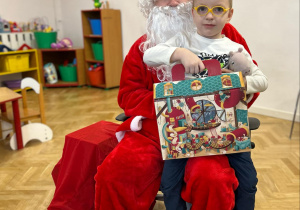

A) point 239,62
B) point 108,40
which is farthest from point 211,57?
point 108,40

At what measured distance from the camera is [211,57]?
1.31 m

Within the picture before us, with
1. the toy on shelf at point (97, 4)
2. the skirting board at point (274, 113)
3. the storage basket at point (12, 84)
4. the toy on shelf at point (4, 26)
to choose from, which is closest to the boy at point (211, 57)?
the skirting board at point (274, 113)

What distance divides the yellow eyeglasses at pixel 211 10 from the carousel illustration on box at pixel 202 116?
27cm

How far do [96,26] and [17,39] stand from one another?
48.9 inches

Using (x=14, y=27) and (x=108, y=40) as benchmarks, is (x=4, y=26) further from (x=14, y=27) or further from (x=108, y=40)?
(x=108, y=40)

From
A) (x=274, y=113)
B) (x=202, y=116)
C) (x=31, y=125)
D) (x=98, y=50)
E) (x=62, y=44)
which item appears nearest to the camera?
(x=202, y=116)

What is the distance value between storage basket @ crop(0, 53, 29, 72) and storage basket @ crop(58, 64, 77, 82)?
69 centimetres

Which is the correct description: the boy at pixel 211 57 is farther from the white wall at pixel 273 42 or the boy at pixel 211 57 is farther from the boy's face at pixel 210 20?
the white wall at pixel 273 42

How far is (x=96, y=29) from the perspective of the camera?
5.18m

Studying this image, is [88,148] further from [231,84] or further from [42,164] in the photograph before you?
[42,164]

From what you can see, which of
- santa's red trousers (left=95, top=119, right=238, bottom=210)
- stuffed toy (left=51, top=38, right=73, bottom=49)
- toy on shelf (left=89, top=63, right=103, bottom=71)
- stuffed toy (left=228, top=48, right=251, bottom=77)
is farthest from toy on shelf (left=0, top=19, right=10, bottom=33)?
stuffed toy (left=228, top=48, right=251, bottom=77)

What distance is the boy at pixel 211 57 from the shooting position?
4.08 feet

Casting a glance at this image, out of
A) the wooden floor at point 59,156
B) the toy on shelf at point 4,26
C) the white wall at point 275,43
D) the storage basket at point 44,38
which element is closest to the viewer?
the wooden floor at point 59,156

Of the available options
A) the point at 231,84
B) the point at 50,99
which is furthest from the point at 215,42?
the point at 50,99
